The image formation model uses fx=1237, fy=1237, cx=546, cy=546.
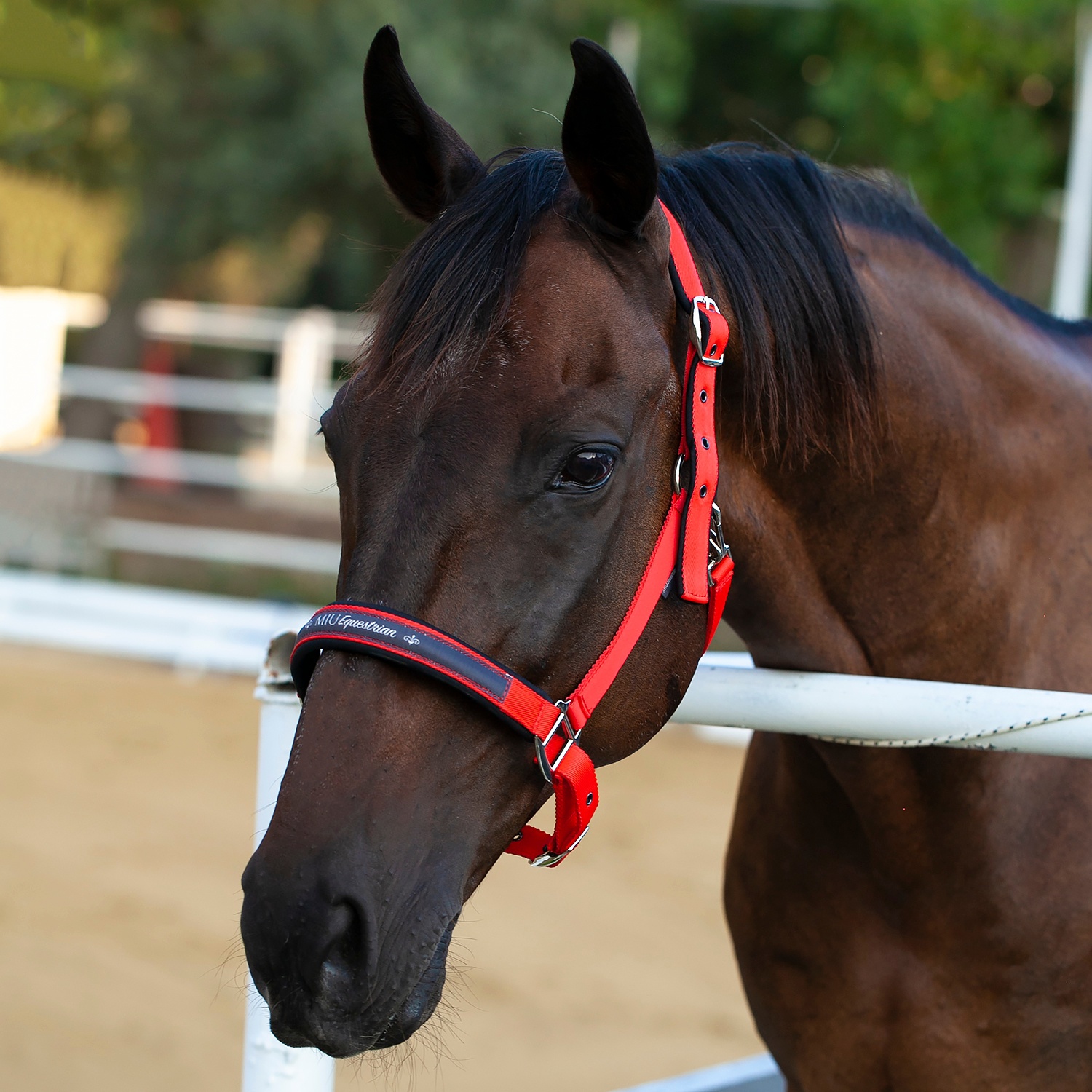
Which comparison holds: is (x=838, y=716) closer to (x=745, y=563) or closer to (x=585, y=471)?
(x=745, y=563)

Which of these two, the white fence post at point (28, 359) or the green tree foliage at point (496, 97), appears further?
the white fence post at point (28, 359)

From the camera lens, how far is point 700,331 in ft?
4.90

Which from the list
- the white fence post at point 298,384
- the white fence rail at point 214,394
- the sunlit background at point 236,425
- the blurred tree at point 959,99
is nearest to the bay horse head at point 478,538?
the sunlit background at point 236,425

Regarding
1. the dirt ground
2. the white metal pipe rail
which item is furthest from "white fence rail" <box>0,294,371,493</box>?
the white metal pipe rail

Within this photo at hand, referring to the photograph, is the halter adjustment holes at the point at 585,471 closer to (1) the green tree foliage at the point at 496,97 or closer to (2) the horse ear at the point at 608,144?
(2) the horse ear at the point at 608,144

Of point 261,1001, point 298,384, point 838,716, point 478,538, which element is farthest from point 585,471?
point 298,384

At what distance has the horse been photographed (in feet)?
4.33

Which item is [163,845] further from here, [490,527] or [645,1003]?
[490,527]

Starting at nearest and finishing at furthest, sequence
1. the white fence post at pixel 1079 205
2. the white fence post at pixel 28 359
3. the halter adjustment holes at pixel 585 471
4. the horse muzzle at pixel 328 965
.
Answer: the horse muzzle at pixel 328 965 < the halter adjustment holes at pixel 585 471 < the white fence post at pixel 1079 205 < the white fence post at pixel 28 359

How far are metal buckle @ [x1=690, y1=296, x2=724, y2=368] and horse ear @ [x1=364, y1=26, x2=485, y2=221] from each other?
14.2 inches

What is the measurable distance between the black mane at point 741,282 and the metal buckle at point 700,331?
9 centimetres

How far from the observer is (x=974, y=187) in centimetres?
884

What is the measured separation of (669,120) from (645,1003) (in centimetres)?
864

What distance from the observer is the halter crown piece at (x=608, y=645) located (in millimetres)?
1310
